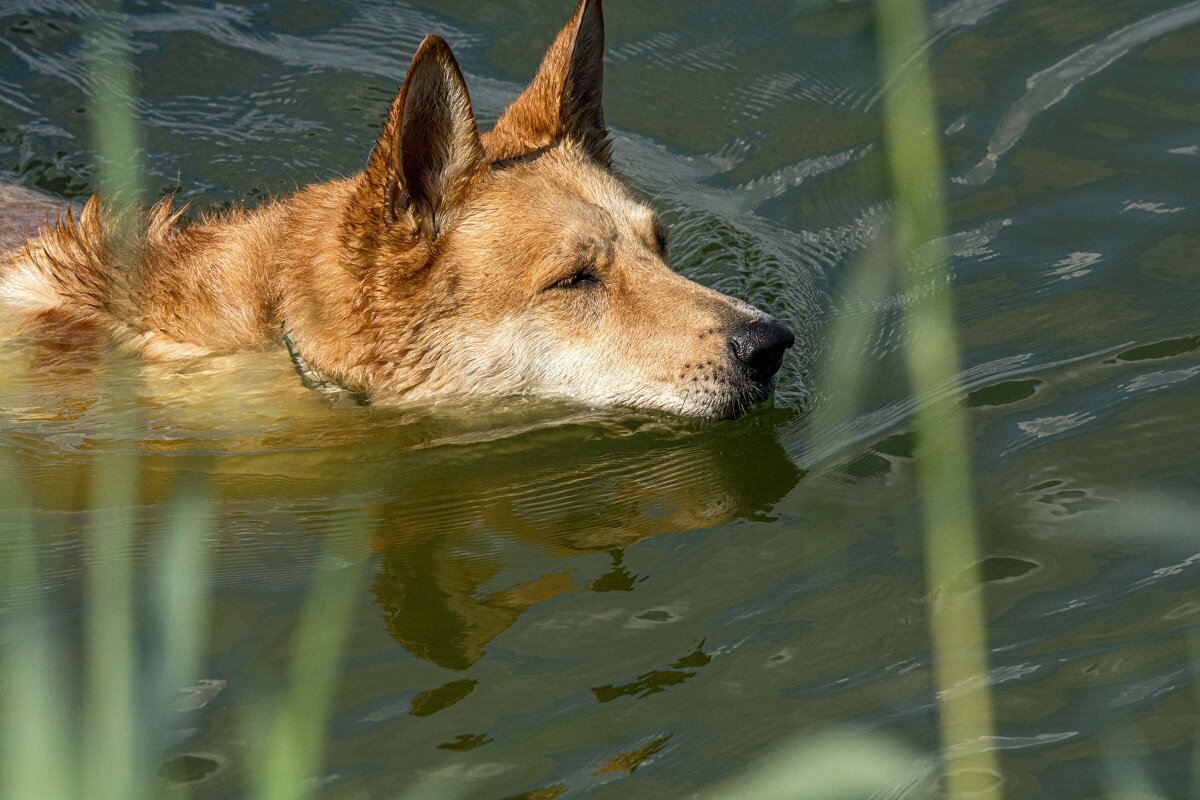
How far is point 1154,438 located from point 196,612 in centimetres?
320

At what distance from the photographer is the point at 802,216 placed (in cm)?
714

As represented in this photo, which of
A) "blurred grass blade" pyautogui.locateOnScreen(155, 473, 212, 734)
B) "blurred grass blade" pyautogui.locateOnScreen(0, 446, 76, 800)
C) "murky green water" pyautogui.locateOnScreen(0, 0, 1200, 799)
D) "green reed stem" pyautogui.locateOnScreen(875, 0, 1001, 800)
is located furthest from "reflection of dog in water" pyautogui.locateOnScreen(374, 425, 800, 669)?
"blurred grass blade" pyautogui.locateOnScreen(0, 446, 76, 800)

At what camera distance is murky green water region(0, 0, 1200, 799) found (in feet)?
11.1

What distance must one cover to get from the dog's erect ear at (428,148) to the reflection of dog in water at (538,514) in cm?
99

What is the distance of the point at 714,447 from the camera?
5.02 metres

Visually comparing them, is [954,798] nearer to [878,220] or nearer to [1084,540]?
[1084,540]

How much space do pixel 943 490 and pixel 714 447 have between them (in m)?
1.56

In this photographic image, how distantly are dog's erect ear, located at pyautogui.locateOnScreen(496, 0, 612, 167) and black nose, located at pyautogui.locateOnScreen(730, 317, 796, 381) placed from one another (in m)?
1.33

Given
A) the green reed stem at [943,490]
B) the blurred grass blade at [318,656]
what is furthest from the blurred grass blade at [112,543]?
the green reed stem at [943,490]

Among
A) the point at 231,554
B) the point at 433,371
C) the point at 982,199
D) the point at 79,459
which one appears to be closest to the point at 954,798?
the point at 231,554

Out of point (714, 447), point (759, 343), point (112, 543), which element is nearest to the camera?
point (112, 543)

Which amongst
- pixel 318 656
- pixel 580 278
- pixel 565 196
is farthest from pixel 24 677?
pixel 565 196

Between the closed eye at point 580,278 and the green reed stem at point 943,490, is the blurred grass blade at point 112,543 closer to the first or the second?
the green reed stem at point 943,490

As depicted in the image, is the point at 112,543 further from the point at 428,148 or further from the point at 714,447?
the point at 714,447
